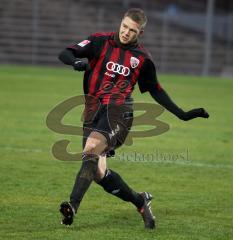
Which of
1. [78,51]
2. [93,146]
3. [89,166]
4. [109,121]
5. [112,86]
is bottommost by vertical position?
[89,166]

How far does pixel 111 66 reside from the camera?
7.07m

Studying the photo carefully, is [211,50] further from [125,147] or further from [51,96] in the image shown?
[125,147]

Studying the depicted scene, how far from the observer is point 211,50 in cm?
3262

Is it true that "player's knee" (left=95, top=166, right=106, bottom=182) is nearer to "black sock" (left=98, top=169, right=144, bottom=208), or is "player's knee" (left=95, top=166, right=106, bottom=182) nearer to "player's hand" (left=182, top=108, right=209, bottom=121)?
"black sock" (left=98, top=169, right=144, bottom=208)

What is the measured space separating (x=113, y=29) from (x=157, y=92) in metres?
25.5

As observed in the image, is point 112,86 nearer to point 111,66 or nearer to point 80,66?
point 111,66

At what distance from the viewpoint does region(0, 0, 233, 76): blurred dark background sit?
3203cm

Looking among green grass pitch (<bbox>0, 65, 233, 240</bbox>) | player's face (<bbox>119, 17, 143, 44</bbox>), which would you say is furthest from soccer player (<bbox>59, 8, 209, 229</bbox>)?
green grass pitch (<bbox>0, 65, 233, 240</bbox>)

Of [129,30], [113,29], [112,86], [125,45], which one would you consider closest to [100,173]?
[112,86]

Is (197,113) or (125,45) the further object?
(197,113)

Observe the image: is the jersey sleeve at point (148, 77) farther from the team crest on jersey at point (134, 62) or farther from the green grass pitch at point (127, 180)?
the green grass pitch at point (127, 180)

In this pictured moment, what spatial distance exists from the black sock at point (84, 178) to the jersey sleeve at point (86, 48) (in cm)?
96

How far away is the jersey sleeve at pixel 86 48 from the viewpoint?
23.3 ft

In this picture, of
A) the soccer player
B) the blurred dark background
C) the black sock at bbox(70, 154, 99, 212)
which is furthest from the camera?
the blurred dark background
